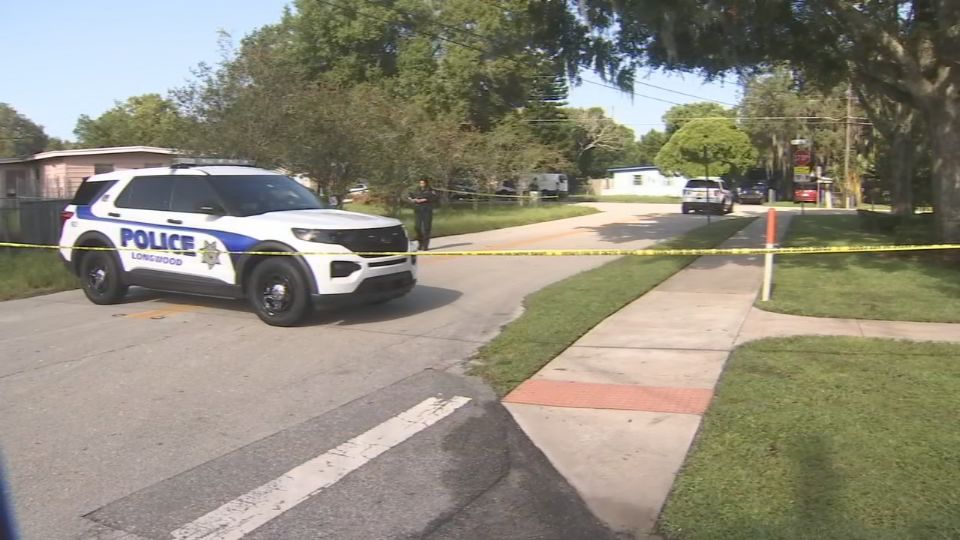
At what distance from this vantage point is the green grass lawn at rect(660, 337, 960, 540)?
3.77 meters

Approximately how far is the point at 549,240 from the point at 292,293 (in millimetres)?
13383

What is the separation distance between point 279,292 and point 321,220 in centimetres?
96

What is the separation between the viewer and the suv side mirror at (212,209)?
29.6 ft

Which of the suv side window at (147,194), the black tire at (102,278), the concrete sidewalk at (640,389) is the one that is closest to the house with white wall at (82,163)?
the black tire at (102,278)

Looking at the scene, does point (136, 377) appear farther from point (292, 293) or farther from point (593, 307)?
point (593, 307)

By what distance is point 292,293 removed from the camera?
8.61 m

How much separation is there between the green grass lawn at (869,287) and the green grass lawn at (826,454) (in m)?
2.23

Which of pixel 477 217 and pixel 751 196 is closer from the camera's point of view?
pixel 477 217

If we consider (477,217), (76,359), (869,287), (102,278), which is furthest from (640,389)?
(477,217)

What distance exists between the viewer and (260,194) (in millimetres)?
9484

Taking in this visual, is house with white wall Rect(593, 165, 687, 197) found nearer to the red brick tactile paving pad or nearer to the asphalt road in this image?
the asphalt road

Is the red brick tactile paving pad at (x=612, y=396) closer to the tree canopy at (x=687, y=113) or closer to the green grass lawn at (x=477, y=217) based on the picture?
the green grass lawn at (x=477, y=217)

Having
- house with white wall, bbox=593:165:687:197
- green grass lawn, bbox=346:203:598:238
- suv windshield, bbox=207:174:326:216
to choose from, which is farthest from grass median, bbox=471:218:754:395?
house with white wall, bbox=593:165:687:197

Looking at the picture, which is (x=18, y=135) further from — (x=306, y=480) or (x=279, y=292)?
(x=306, y=480)
